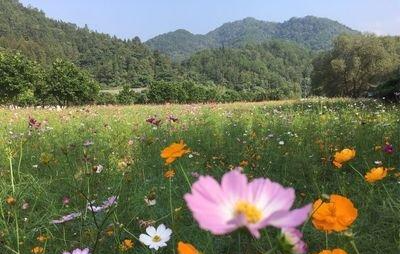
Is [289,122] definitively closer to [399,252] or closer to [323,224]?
[399,252]

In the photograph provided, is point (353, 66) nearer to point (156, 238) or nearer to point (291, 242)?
point (156, 238)

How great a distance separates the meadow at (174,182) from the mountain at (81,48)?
99.7m

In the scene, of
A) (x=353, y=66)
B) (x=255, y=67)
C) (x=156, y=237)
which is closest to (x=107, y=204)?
(x=156, y=237)

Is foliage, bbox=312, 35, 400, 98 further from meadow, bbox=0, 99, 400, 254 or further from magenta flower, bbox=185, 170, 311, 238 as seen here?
magenta flower, bbox=185, 170, 311, 238

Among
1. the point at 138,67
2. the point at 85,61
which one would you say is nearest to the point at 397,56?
the point at 138,67

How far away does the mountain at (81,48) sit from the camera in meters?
108

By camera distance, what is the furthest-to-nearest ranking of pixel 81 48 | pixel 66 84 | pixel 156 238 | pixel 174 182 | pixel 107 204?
1. pixel 81 48
2. pixel 66 84
3. pixel 174 182
4. pixel 107 204
5. pixel 156 238

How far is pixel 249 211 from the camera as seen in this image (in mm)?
526

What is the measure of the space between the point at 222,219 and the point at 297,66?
165m

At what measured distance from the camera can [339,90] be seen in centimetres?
4634

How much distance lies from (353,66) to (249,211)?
4731 centimetres

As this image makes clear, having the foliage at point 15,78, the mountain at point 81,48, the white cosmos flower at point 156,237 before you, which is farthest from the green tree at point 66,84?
the mountain at point 81,48

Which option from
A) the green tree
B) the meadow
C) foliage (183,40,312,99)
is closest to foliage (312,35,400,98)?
the green tree

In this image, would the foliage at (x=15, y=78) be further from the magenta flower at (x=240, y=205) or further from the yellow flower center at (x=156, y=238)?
the magenta flower at (x=240, y=205)
